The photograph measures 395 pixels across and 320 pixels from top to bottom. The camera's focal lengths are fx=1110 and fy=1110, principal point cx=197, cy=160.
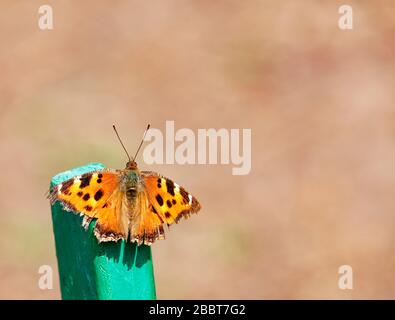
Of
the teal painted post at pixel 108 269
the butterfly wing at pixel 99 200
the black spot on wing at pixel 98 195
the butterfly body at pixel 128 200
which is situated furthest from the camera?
the black spot on wing at pixel 98 195

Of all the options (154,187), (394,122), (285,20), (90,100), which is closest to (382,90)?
(394,122)

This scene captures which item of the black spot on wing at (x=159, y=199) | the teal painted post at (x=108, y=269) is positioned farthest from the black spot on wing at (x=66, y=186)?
the black spot on wing at (x=159, y=199)

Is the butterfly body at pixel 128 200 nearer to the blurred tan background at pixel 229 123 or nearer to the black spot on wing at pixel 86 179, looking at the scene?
the black spot on wing at pixel 86 179

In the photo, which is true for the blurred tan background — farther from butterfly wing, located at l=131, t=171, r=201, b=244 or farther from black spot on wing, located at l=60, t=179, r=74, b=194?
black spot on wing, located at l=60, t=179, r=74, b=194

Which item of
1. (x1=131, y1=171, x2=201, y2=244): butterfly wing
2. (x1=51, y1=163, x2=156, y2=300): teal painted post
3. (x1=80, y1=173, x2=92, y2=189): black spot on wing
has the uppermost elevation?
(x1=80, y1=173, x2=92, y2=189): black spot on wing

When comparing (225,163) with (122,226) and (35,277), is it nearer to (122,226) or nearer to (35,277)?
(35,277)

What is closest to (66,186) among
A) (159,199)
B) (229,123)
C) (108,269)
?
(159,199)

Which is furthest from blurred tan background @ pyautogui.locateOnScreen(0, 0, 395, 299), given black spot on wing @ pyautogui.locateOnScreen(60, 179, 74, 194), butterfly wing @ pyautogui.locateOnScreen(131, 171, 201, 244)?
black spot on wing @ pyautogui.locateOnScreen(60, 179, 74, 194)
